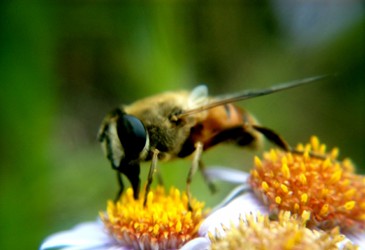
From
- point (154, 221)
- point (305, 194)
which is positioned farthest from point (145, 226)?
point (305, 194)

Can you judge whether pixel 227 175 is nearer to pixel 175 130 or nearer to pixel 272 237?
pixel 175 130

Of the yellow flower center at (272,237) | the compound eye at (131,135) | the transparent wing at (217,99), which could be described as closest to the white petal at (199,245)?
the yellow flower center at (272,237)

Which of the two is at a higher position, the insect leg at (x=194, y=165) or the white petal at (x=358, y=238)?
the insect leg at (x=194, y=165)

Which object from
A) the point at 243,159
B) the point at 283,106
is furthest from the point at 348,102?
the point at 243,159

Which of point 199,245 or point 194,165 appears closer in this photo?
point 199,245

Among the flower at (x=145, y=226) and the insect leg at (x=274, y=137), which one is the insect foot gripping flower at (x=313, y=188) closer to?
the insect leg at (x=274, y=137)

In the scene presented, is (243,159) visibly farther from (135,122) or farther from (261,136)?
(135,122)

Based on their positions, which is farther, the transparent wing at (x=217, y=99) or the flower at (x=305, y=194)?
the transparent wing at (x=217, y=99)

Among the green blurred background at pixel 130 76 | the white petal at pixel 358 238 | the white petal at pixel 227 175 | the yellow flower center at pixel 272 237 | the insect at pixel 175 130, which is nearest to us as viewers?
the yellow flower center at pixel 272 237
